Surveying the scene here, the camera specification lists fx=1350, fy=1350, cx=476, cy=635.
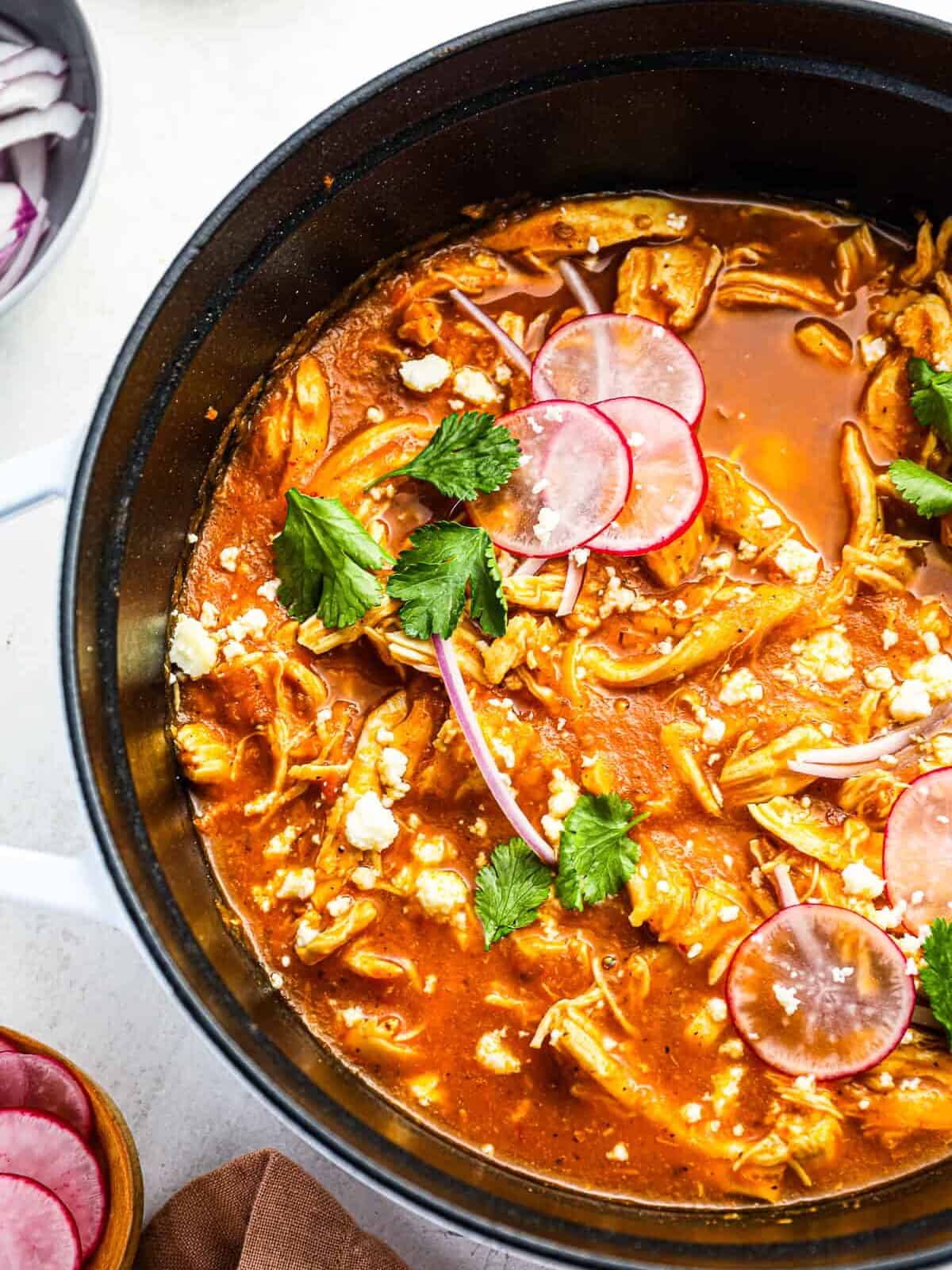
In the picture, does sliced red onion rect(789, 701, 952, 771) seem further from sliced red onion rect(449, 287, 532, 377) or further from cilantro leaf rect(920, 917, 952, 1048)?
sliced red onion rect(449, 287, 532, 377)

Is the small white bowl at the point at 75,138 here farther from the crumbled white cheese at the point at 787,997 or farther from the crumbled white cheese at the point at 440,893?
the crumbled white cheese at the point at 787,997

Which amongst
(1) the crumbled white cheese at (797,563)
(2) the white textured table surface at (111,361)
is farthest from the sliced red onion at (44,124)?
(1) the crumbled white cheese at (797,563)

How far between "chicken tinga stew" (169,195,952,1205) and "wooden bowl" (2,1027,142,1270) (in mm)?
556

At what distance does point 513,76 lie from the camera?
9.79ft

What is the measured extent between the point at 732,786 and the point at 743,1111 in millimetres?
703

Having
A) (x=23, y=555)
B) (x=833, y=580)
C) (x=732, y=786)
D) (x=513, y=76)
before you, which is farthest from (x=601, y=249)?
(x=23, y=555)

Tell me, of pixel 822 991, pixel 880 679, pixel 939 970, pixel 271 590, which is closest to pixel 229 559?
pixel 271 590

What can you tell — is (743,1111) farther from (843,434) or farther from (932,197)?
(932,197)

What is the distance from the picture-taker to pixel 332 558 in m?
2.99

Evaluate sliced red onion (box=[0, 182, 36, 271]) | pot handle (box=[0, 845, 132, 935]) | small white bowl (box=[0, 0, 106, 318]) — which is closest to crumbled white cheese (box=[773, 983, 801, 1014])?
pot handle (box=[0, 845, 132, 935])

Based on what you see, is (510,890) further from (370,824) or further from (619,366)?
(619,366)

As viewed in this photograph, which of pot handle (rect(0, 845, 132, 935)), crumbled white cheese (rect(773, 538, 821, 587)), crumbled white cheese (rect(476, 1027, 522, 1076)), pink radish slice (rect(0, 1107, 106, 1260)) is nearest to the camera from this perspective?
pot handle (rect(0, 845, 132, 935))

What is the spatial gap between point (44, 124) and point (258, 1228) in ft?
9.13

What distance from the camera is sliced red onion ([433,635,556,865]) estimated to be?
2959 millimetres
